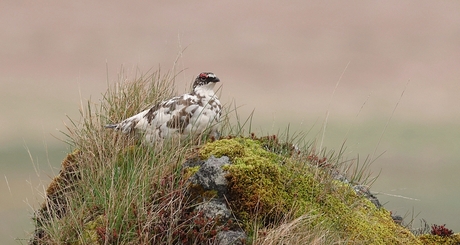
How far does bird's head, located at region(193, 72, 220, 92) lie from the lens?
804cm

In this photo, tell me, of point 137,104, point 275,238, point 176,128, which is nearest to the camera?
point 275,238

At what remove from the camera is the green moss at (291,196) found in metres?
6.40

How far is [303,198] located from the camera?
679 cm

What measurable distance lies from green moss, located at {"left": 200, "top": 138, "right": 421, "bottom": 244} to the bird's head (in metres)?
0.92

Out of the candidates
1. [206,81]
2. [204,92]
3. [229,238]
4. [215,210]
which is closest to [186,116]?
[204,92]

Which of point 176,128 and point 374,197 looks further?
point 374,197

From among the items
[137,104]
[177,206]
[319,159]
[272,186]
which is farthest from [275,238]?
[137,104]

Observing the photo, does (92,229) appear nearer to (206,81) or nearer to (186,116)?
(186,116)

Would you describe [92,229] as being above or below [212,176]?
below

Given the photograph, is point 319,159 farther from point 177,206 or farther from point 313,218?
point 177,206

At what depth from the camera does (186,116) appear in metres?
7.82

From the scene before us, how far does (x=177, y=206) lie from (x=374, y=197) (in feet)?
10.9

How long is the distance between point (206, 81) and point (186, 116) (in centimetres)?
60

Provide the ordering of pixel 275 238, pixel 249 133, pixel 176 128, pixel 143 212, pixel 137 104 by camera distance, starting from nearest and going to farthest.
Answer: pixel 275 238 < pixel 143 212 < pixel 176 128 < pixel 249 133 < pixel 137 104
